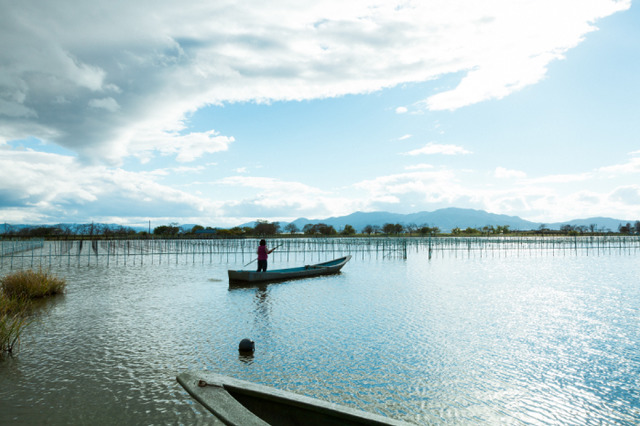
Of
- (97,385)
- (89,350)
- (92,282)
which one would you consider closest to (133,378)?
(97,385)

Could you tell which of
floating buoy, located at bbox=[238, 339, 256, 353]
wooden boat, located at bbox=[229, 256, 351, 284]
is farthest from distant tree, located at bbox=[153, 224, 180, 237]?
floating buoy, located at bbox=[238, 339, 256, 353]

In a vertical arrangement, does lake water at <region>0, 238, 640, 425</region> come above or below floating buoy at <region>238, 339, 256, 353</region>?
below

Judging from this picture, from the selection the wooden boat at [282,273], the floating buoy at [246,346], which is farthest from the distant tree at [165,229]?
the floating buoy at [246,346]

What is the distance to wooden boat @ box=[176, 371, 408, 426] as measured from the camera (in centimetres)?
373

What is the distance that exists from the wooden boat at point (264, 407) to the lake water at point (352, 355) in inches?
54.1

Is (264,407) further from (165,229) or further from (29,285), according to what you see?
(165,229)

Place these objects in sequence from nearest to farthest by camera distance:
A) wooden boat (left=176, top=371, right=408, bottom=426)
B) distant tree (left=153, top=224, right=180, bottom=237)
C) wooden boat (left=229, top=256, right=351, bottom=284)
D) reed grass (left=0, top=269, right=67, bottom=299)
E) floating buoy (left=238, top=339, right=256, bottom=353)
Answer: wooden boat (left=176, top=371, right=408, bottom=426), floating buoy (left=238, top=339, right=256, bottom=353), reed grass (left=0, top=269, right=67, bottom=299), wooden boat (left=229, top=256, right=351, bottom=284), distant tree (left=153, top=224, right=180, bottom=237)

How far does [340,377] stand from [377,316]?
17.0 feet

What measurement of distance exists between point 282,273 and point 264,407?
16414 millimetres

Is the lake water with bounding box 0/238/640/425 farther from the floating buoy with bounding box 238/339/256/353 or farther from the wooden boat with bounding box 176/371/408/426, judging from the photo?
the wooden boat with bounding box 176/371/408/426

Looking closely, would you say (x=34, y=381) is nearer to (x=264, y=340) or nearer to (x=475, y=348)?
(x=264, y=340)

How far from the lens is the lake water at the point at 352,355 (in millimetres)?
5844

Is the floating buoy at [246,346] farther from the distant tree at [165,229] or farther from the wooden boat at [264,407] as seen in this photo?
the distant tree at [165,229]

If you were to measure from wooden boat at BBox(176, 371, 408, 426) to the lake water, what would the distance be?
1.37m
